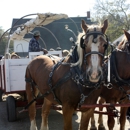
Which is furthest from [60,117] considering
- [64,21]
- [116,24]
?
[116,24]

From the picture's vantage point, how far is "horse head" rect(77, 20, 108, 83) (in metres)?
3.02

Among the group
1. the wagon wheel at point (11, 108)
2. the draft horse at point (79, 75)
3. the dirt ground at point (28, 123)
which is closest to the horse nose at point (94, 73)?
the draft horse at point (79, 75)

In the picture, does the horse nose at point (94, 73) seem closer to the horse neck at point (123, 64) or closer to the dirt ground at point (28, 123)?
the horse neck at point (123, 64)

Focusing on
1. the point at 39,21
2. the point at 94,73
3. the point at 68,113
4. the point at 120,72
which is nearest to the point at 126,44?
the point at 120,72

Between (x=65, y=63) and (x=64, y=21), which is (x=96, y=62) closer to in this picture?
(x=65, y=63)

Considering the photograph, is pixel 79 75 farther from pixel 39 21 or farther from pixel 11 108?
pixel 39 21

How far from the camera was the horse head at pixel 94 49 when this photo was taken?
9.91 ft

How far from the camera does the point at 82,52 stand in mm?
3332

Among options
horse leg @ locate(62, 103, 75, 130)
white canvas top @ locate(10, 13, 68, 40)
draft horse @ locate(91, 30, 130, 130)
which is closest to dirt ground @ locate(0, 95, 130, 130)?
draft horse @ locate(91, 30, 130, 130)

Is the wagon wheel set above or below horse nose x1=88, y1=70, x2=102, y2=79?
below

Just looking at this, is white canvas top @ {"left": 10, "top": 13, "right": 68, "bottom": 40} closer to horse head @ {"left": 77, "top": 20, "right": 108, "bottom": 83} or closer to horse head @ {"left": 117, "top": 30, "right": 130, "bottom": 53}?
horse head @ {"left": 117, "top": 30, "right": 130, "bottom": 53}

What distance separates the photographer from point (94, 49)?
10.1ft

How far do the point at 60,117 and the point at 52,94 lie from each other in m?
2.85

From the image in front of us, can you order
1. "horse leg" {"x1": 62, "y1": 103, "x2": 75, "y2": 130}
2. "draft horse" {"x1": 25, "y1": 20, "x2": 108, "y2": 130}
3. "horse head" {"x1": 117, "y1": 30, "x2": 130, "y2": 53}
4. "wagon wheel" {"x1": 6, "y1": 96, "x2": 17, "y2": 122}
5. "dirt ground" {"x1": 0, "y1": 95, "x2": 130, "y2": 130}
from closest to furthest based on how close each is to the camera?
1. "draft horse" {"x1": 25, "y1": 20, "x2": 108, "y2": 130}
2. "horse leg" {"x1": 62, "y1": 103, "x2": 75, "y2": 130}
3. "horse head" {"x1": 117, "y1": 30, "x2": 130, "y2": 53}
4. "dirt ground" {"x1": 0, "y1": 95, "x2": 130, "y2": 130}
5. "wagon wheel" {"x1": 6, "y1": 96, "x2": 17, "y2": 122}
